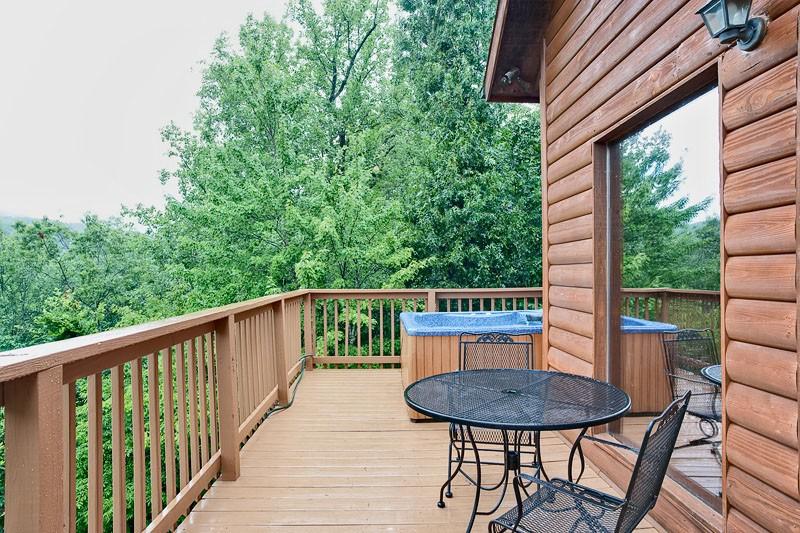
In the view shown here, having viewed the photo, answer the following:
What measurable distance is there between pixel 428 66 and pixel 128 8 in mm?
20372

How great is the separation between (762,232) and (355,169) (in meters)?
8.37

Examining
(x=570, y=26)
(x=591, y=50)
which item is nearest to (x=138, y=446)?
(x=591, y=50)

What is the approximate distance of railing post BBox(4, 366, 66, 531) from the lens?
3.97 feet

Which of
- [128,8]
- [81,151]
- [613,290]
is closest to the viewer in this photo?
[613,290]

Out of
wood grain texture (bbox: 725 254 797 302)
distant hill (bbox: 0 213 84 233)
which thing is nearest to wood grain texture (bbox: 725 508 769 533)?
wood grain texture (bbox: 725 254 797 302)

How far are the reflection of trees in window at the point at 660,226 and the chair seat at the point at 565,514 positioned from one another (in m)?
1.04

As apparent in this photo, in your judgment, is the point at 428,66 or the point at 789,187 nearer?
the point at 789,187

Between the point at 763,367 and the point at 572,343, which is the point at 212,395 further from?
the point at 763,367

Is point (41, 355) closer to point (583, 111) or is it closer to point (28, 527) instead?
point (28, 527)

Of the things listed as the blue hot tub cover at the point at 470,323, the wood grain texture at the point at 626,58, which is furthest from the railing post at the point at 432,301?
the wood grain texture at the point at 626,58

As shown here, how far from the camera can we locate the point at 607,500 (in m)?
1.84

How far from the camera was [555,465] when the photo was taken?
3.08 m

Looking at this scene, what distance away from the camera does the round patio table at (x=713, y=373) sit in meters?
2.01

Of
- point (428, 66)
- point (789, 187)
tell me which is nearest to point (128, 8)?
point (428, 66)
